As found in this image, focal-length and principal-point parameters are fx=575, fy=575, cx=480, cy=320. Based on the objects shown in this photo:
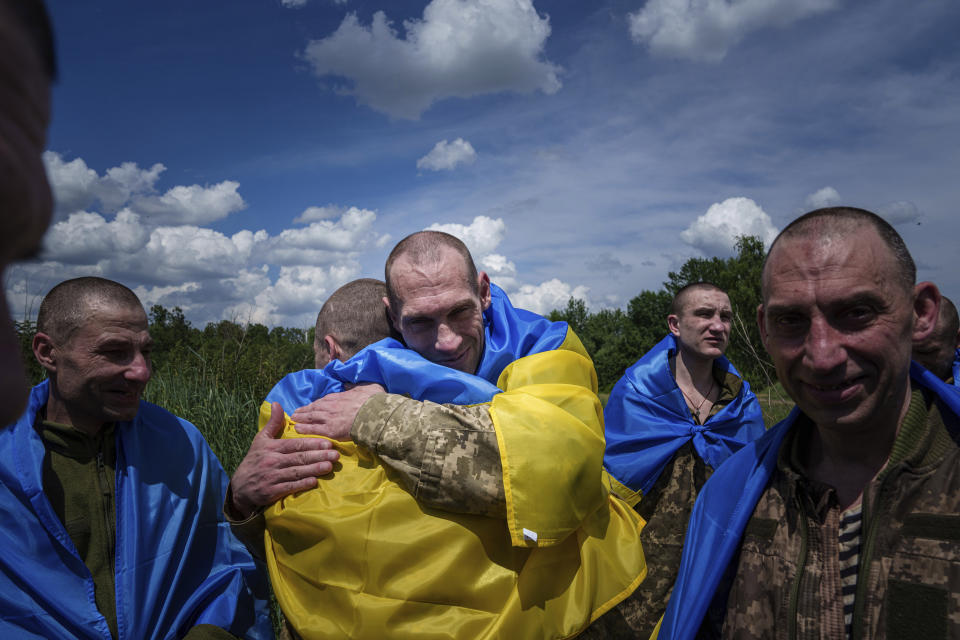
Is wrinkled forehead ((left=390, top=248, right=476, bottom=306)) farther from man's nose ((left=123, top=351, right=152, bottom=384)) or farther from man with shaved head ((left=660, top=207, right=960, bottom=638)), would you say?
man's nose ((left=123, top=351, right=152, bottom=384))

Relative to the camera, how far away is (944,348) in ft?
14.0

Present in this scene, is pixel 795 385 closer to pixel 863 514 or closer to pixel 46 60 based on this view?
pixel 863 514

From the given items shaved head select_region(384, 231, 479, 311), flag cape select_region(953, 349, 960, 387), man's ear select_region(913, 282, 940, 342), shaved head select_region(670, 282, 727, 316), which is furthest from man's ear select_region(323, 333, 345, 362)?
flag cape select_region(953, 349, 960, 387)

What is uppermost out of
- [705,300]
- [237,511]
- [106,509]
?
[705,300]

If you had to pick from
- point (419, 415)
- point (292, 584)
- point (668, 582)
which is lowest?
point (668, 582)

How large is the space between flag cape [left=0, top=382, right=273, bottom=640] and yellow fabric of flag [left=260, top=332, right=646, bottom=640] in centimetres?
110

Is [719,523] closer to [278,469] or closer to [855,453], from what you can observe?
[855,453]

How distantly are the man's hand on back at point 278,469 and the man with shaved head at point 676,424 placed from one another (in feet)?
11.6

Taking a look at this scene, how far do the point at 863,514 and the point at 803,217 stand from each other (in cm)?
99

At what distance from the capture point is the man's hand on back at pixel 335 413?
87.7 inches

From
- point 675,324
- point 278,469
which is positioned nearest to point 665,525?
point 675,324

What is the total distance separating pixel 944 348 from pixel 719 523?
3344 millimetres

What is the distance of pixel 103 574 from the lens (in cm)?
278

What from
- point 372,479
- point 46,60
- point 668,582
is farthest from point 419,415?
point 668,582
